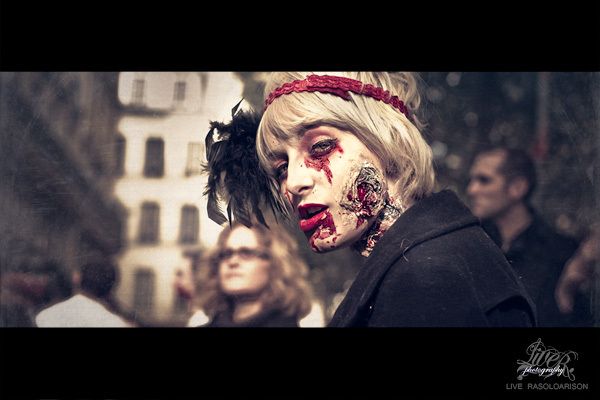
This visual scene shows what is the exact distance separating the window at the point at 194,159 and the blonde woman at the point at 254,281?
378 millimetres

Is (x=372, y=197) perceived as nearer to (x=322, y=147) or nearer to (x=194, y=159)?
(x=322, y=147)

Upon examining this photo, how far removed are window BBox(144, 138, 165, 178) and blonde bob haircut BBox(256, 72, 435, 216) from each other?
23.9 inches

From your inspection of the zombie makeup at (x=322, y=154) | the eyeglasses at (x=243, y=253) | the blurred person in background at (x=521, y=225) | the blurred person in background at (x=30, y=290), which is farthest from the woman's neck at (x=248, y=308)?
the blurred person in background at (x=521, y=225)

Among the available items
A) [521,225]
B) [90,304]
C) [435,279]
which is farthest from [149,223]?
[521,225]

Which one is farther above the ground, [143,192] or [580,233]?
[143,192]

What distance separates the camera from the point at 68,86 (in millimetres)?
3898

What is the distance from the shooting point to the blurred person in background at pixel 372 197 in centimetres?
337

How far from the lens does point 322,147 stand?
3578 mm

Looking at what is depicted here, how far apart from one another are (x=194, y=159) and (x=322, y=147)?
2.45 ft

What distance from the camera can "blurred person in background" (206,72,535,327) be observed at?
3371 millimetres

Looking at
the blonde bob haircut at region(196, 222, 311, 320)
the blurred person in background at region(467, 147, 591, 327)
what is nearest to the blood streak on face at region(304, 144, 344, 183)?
the blonde bob haircut at region(196, 222, 311, 320)
